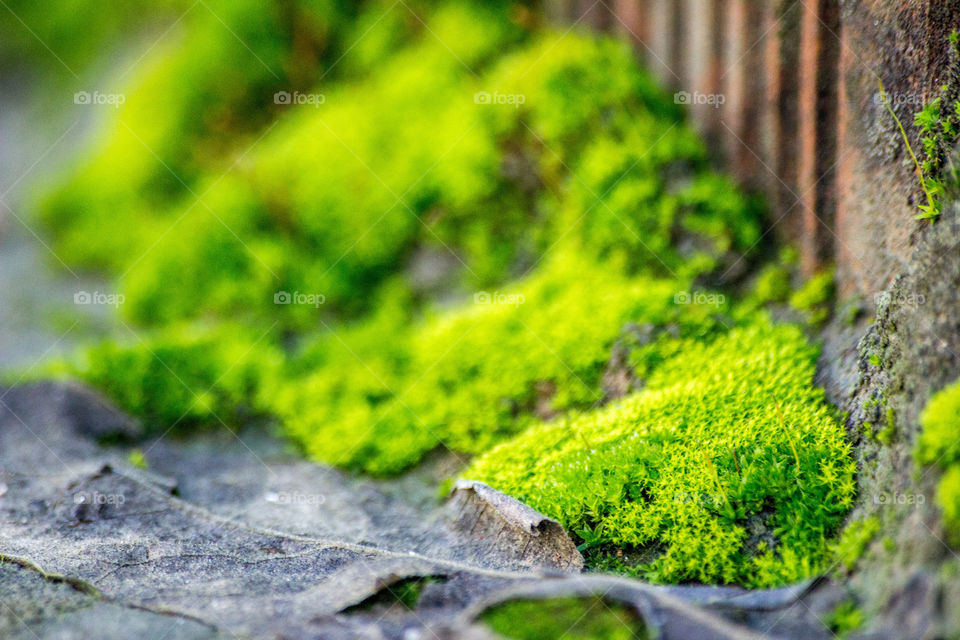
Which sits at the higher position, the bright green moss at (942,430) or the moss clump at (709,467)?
the bright green moss at (942,430)

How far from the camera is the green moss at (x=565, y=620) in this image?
8.17 feet

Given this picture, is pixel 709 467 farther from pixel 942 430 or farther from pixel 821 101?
pixel 821 101

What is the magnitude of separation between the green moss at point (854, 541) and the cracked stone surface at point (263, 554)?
0.13 metres

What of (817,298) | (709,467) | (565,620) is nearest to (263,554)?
(565,620)

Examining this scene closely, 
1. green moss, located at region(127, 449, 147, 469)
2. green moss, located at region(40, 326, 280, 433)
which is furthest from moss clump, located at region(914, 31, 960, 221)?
green moss, located at region(127, 449, 147, 469)

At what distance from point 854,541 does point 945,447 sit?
0.51m

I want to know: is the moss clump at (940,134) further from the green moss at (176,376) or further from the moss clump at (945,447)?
the green moss at (176,376)

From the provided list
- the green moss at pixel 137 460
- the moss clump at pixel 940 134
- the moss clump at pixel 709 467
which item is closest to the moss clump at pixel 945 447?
the moss clump at pixel 709 467

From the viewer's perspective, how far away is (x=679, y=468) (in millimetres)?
3324

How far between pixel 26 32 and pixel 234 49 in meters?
7.73

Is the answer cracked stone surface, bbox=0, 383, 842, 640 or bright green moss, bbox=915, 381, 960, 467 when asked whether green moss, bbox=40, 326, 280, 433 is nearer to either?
cracked stone surface, bbox=0, 383, 842, 640

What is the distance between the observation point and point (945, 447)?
8.29 feet

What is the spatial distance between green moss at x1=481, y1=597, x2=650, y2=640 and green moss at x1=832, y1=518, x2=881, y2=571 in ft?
2.82

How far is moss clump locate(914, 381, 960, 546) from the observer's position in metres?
2.38
